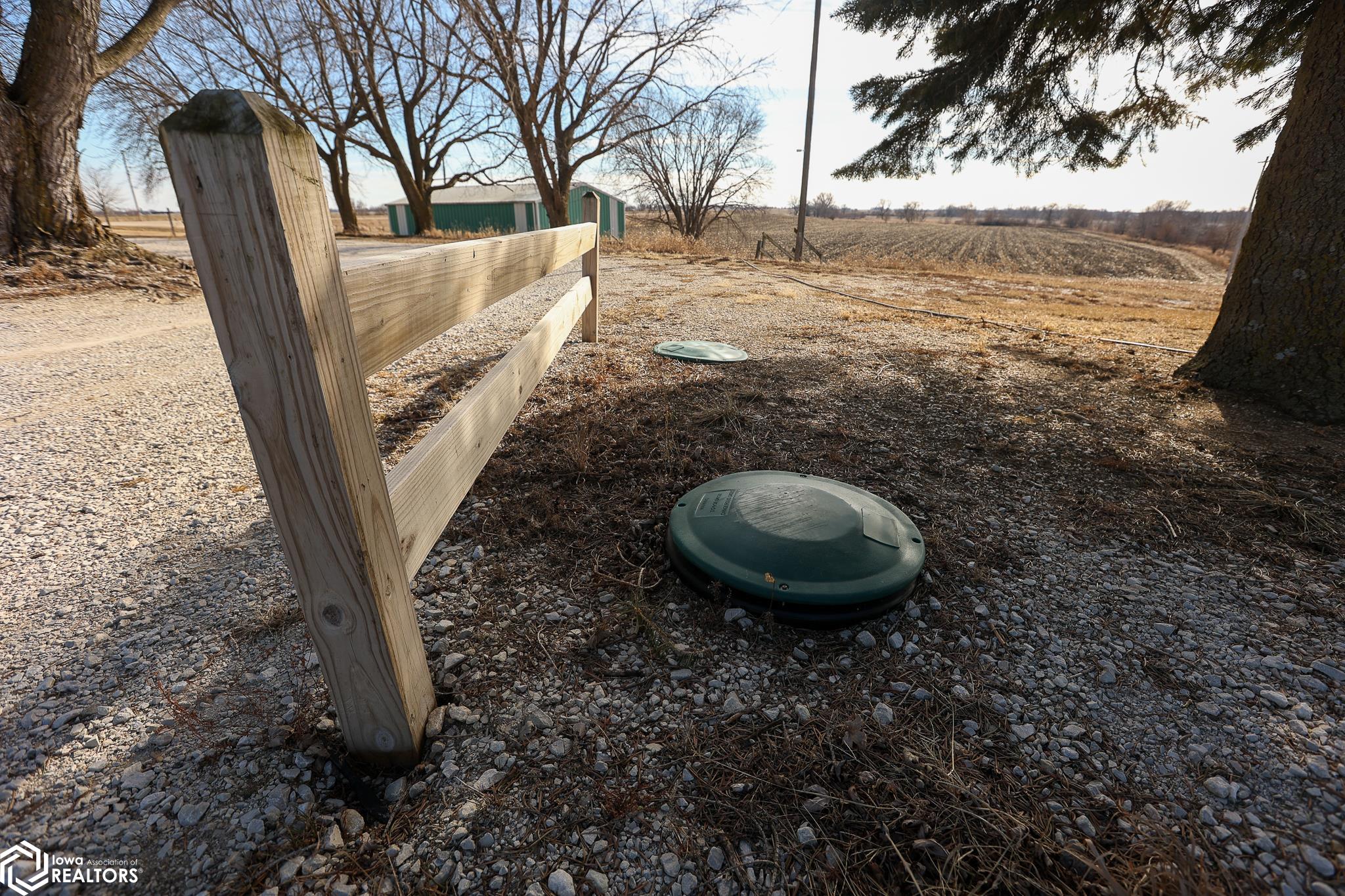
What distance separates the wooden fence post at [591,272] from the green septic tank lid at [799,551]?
348 centimetres

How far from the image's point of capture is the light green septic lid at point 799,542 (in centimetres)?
183

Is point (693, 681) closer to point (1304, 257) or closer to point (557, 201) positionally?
point (1304, 257)

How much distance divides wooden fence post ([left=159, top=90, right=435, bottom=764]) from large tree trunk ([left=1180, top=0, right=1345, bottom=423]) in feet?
16.1

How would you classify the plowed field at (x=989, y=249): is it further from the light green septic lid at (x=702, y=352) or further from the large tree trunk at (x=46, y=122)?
the large tree trunk at (x=46, y=122)

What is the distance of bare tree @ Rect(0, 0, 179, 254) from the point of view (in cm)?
602

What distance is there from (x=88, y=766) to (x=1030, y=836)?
2.11m

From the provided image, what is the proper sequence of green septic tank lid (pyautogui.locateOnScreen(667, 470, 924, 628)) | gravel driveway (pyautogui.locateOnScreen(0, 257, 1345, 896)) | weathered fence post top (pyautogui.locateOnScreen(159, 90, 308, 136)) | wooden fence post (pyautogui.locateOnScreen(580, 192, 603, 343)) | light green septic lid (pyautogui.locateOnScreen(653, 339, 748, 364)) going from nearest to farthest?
weathered fence post top (pyautogui.locateOnScreen(159, 90, 308, 136)) → gravel driveway (pyautogui.locateOnScreen(0, 257, 1345, 896)) → green septic tank lid (pyautogui.locateOnScreen(667, 470, 924, 628)) → light green septic lid (pyautogui.locateOnScreen(653, 339, 748, 364)) → wooden fence post (pyautogui.locateOnScreen(580, 192, 603, 343))

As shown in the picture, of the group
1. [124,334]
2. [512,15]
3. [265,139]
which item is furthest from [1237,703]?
[512,15]

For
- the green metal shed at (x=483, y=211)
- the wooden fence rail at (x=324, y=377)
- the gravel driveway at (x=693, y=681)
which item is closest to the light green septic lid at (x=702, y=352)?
the gravel driveway at (x=693, y=681)

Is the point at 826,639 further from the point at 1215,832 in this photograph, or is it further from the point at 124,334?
the point at 124,334

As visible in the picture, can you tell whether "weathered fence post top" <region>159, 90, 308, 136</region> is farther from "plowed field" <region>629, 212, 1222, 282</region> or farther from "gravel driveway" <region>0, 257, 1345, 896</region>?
"plowed field" <region>629, 212, 1222, 282</region>

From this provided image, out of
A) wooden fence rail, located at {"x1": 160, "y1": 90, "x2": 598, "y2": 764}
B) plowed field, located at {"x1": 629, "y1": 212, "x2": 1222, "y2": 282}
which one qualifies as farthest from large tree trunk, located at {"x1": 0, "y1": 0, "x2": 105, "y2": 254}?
plowed field, located at {"x1": 629, "y1": 212, "x2": 1222, "y2": 282}

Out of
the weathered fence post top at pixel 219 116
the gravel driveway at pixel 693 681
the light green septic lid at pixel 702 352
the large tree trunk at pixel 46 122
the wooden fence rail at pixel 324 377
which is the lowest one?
the gravel driveway at pixel 693 681

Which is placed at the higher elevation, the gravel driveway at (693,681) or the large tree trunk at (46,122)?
the large tree trunk at (46,122)
